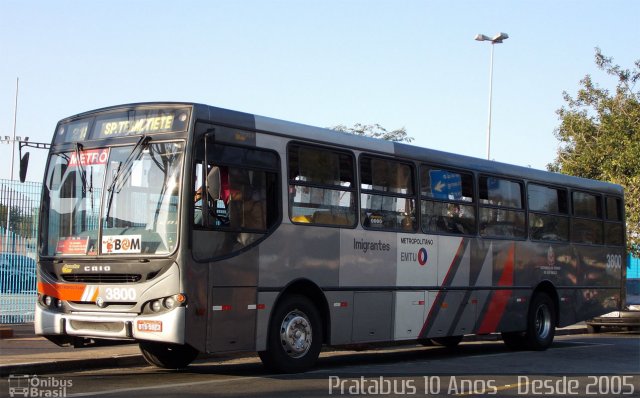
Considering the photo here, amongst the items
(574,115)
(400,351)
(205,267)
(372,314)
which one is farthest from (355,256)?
(574,115)

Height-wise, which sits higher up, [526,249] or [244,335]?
[526,249]

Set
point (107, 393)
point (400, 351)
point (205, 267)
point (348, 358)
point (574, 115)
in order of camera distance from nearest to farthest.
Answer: point (107, 393)
point (205, 267)
point (348, 358)
point (400, 351)
point (574, 115)

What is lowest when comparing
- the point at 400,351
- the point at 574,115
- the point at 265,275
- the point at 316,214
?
the point at 400,351

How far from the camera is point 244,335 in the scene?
437 inches

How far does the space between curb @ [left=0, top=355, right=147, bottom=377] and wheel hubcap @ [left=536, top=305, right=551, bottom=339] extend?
8.25m

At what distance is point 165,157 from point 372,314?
4370 mm

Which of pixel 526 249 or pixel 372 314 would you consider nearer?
pixel 372 314

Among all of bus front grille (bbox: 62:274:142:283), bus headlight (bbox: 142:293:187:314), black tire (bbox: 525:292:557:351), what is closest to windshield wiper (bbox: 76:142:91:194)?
bus front grille (bbox: 62:274:142:283)

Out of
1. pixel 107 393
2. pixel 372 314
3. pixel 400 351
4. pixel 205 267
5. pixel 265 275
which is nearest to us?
pixel 107 393

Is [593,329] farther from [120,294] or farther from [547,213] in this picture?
[120,294]

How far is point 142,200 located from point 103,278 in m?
1.09

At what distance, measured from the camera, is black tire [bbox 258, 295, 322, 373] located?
38.1 ft

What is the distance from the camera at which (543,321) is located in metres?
17.7

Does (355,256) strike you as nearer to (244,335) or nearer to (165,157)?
(244,335)
